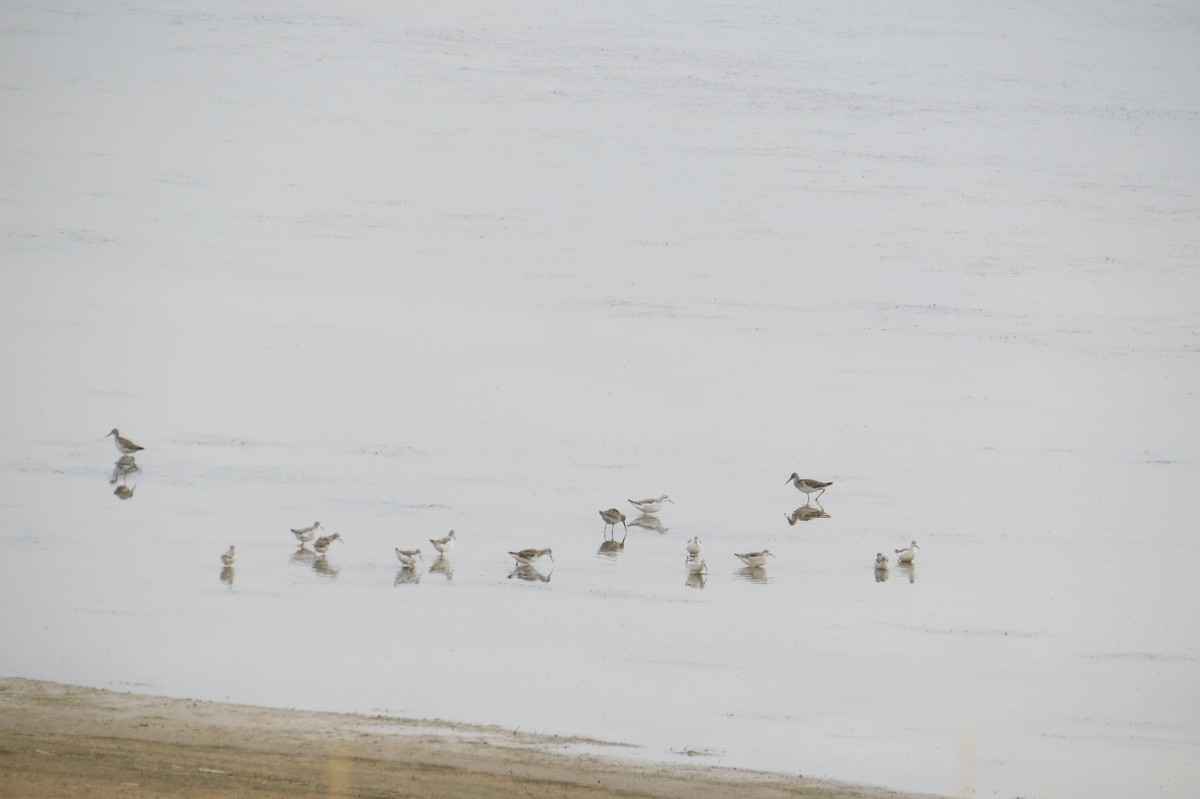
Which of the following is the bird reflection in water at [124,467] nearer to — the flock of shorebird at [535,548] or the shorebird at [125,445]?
the flock of shorebird at [535,548]

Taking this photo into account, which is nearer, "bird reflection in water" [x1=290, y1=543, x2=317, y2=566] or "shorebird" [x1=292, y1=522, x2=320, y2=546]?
"bird reflection in water" [x1=290, y1=543, x2=317, y2=566]

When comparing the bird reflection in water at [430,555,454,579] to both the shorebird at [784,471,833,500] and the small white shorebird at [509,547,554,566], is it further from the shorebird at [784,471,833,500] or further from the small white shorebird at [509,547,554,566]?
the shorebird at [784,471,833,500]

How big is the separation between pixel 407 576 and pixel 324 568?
91cm

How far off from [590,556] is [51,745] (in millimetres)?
8771

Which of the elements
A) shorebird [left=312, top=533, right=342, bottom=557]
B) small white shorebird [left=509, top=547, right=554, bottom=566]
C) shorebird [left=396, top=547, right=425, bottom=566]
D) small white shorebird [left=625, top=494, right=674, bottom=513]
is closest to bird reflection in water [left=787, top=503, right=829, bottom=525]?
small white shorebird [left=625, top=494, right=674, bottom=513]

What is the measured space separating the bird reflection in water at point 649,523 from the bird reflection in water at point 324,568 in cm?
406

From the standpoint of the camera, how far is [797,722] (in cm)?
1491

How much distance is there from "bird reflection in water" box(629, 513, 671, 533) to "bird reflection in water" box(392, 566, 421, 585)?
3462mm

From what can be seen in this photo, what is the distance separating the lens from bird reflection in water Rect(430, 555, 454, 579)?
61.7ft

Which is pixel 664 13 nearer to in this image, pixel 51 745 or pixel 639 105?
pixel 639 105

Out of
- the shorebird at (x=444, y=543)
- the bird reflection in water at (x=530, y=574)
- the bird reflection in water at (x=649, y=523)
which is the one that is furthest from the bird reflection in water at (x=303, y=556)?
the bird reflection in water at (x=649, y=523)

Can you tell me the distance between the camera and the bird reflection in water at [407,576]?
18.4m

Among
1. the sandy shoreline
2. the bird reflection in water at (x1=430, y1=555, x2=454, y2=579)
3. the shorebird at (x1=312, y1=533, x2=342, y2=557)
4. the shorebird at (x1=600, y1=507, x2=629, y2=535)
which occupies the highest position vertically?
the shorebird at (x1=600, y1=507, x2=629, y2=535)

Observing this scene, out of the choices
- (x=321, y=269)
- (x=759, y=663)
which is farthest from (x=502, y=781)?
(x=321, y=269)
